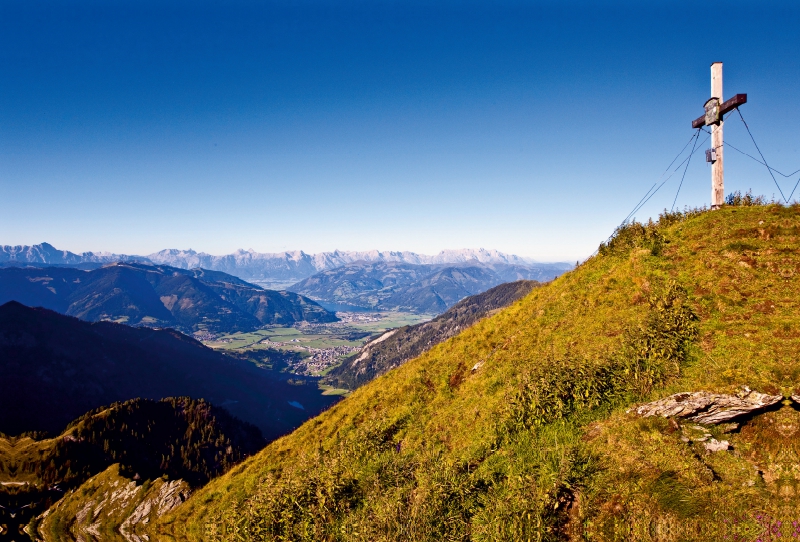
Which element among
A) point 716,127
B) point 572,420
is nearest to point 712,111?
point 716,127

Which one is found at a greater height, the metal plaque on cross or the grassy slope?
the metal plaque on cross

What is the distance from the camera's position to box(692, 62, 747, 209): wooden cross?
20875mm

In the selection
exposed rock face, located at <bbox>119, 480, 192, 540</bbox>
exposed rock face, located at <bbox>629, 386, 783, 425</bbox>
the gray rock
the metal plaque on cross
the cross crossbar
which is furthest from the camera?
exposed rock face, located at <bbox>119, 480, 192, 540</bbox>

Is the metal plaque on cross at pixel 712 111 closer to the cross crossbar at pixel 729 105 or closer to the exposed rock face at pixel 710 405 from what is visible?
the cross crossbar at pixel 729 105

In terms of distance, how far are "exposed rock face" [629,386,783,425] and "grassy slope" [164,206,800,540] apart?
492mm

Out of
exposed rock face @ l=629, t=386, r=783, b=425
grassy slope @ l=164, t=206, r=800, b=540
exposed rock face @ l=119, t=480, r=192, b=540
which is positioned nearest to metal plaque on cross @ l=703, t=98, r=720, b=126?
grassy slope @ l=164, t=206, r=800, b=540

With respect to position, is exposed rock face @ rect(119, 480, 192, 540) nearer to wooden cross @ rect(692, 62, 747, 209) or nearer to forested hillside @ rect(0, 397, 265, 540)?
forested hillside @ rect(0, 397, 265, 540)

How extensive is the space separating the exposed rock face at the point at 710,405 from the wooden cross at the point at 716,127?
16117 millimetres

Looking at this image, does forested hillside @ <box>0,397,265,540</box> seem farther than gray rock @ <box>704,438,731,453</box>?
Yes

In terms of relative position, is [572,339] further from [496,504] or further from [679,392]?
[496,504]

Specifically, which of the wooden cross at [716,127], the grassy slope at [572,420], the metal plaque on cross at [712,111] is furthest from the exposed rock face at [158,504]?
the metal plaque on cross at [712,111]

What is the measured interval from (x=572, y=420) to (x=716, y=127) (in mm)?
20691

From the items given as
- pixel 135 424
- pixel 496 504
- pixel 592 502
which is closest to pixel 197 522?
pixel 496 504

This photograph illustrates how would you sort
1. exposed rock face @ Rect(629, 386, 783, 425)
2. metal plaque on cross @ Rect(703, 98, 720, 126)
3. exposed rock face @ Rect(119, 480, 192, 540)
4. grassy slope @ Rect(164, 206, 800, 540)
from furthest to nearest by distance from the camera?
exposed rock face @ Rect(119, 480, 192, 540)
metal plaque on cross @ Rect(703, 98, 720, 126)
exposed rock face @ Rect(629, 386, 783, 425)
grassy slope @ Rect(164, 206, 800, 540)
